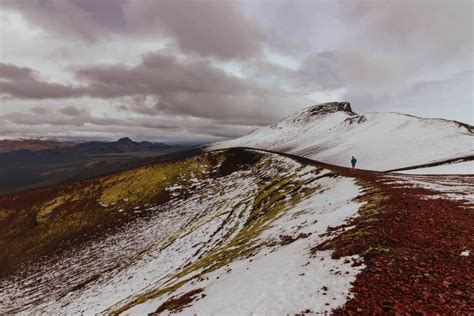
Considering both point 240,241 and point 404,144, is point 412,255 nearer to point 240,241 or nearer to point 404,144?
point 240,241

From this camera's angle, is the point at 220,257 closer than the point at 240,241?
Yes

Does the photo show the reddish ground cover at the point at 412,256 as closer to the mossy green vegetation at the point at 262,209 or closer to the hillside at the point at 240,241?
the hillside at the point at 240,241

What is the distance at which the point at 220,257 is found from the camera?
29047 mm

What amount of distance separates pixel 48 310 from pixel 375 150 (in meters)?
106

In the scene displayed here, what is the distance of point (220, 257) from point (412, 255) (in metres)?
19.2

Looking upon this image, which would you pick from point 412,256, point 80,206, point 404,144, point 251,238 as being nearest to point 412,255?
point 412,256

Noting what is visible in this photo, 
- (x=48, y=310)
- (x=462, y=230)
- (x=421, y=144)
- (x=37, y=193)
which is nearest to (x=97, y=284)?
(x=48, y=310)

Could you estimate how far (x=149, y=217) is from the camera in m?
71.2

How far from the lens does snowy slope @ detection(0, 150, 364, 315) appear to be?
14.7 m

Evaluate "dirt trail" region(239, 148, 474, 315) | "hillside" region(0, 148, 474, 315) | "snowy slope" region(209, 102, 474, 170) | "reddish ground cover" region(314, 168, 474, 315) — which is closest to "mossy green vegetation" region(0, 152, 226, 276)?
"hillside" region(0, 148, 474, 315)

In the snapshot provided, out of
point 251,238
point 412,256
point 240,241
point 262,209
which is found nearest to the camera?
point 412,256

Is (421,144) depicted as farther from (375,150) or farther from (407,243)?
(407,243)

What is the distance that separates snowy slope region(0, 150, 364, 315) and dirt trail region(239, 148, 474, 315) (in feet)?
3.12

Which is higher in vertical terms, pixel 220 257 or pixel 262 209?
pixel 262 209
